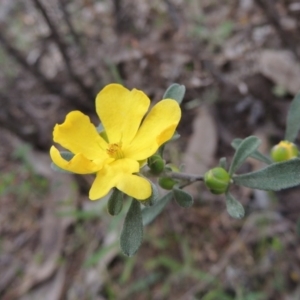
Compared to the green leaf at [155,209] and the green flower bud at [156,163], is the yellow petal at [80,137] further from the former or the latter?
the green leaf at [155,209]

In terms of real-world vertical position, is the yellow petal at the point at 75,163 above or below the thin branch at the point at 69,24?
above

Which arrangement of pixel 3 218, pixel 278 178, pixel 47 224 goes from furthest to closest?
pixel 3 218, pixel 47 224, pixel 278 178

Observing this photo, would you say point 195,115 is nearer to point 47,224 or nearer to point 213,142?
point 213,142

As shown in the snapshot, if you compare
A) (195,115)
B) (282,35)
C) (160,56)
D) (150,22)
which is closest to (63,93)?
(160,56)

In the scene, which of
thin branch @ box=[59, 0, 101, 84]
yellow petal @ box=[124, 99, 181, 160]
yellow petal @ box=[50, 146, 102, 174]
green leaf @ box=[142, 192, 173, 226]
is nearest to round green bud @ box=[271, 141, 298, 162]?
green leaf @ box=[142, 192, 173, 226]

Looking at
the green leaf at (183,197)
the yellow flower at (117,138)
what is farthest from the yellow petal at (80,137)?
the green leaf at (183,197)

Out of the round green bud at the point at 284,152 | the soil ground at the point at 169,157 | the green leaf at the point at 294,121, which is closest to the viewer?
the round green bud at the point at 284,152
